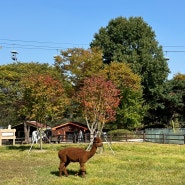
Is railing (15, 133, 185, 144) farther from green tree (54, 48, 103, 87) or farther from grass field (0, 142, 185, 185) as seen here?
grass field (0, 142, 185, 185)

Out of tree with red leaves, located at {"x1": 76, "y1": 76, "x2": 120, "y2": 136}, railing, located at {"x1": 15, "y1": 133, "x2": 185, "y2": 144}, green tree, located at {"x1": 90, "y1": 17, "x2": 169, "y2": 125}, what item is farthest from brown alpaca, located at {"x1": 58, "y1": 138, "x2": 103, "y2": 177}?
green tree, located at {"x1": 90, "y1": 17, "x2": 169, "y2": 125}

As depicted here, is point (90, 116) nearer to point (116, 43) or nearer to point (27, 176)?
point (27, 176)

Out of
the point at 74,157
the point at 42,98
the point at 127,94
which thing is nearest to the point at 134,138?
the point at 127,94

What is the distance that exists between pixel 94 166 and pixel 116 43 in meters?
35.4

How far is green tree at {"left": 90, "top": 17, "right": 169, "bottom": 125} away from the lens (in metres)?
47.6

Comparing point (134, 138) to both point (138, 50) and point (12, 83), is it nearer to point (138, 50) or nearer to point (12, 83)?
point (138, 50)

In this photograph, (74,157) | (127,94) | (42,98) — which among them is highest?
(127,94)

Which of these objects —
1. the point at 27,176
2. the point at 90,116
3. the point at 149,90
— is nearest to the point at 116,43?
the point at 149,90

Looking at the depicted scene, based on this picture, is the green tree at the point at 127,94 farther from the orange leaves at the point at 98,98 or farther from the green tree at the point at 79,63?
the orange leaves at the point at 98,98

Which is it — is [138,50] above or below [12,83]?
above

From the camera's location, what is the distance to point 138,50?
48.6 m

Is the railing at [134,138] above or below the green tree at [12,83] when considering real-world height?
below

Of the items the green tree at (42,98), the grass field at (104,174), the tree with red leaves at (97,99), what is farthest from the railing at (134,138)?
the grass field at (104,174)

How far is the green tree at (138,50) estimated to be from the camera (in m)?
47.6
